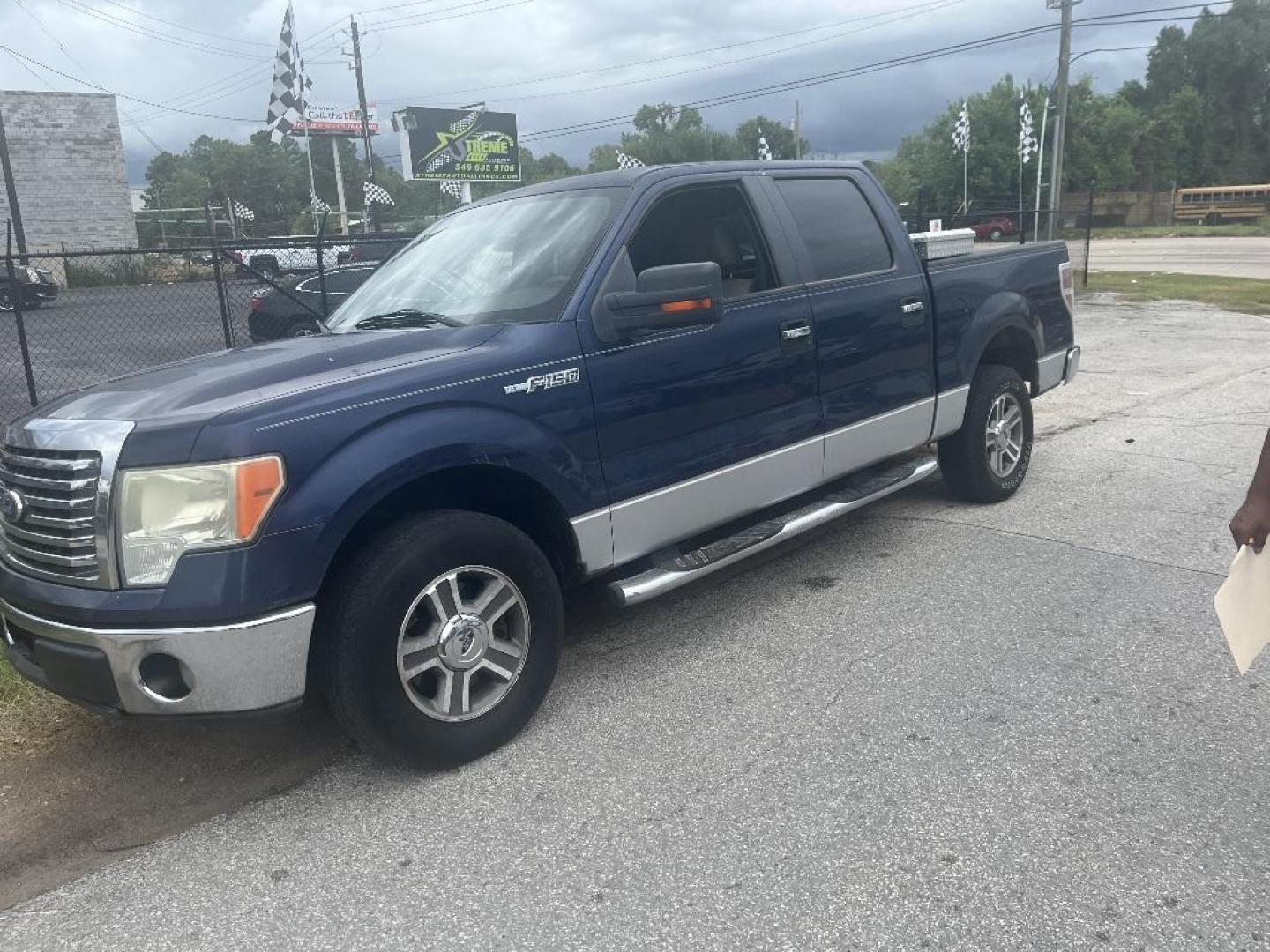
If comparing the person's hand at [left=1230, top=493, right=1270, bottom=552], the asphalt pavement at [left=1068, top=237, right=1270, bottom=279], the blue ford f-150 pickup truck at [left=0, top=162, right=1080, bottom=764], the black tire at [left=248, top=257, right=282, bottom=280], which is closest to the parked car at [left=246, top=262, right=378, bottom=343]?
the black tire at [left=248, top=257, right=282, bottom=280]

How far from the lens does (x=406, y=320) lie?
4.00 meters

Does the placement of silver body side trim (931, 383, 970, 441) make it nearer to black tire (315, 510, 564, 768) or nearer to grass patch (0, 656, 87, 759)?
black tire (315, 510, 564, 768)

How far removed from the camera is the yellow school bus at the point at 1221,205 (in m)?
59.9

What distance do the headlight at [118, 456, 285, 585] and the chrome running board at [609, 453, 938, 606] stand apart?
149cm

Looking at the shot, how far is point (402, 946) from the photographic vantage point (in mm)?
2557

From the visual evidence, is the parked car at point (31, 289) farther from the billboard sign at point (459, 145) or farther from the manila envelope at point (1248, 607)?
the manila envelope at point (1248, 607)

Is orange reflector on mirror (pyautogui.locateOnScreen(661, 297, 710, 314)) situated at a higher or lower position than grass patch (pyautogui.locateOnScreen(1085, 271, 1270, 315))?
higher

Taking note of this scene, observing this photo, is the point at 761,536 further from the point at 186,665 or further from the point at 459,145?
the point at 459,145

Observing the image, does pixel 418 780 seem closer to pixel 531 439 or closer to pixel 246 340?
pixel 531 439

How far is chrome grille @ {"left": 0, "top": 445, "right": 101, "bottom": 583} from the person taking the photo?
2906mm

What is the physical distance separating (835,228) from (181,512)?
3.47 m

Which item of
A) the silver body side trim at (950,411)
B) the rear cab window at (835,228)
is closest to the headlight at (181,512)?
the rear cab window at (835,228)

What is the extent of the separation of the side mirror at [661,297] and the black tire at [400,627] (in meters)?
0.89

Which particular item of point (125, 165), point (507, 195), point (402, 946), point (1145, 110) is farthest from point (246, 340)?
point (1145, 110)
